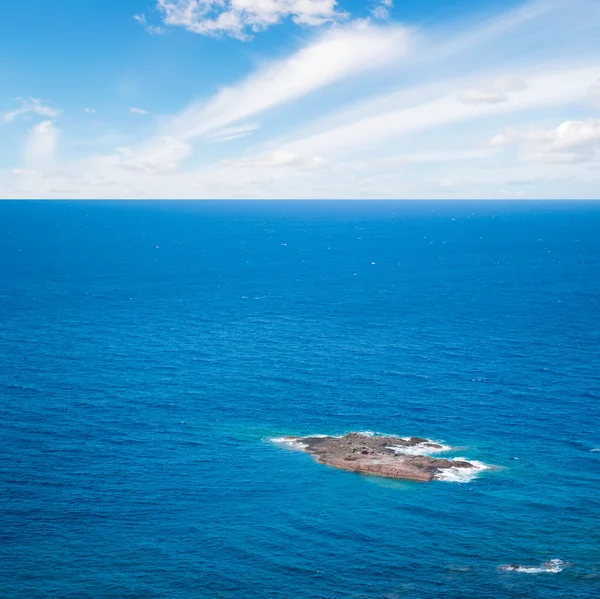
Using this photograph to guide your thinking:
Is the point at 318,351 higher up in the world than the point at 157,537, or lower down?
higher up

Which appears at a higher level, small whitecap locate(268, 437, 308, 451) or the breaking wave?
small whitecap locate(268, 437, 308, 451)

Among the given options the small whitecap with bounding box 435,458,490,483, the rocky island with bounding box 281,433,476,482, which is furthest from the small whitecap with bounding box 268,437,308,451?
the small whitecap with bounding box 435,458,490,483

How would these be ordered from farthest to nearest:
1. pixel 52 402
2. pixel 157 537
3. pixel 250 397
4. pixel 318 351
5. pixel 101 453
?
1. pixel 318 351
2. pixel 250 397
3. pixel 52 402
4. pixel 101 453
5. pixel 157 537

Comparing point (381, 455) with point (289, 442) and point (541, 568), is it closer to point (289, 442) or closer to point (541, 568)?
point (289, 442)

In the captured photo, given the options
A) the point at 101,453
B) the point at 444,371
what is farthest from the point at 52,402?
the point at 444,371

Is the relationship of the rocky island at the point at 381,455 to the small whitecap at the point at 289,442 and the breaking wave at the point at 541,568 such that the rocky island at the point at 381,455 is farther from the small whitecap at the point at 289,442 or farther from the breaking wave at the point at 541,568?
the breaking wave at the point at 541,568

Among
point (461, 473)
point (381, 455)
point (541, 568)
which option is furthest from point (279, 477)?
point (541, 568)

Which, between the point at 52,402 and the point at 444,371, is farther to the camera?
the point at 444,371

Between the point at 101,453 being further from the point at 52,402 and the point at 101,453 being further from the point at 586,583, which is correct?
the point at 586,583

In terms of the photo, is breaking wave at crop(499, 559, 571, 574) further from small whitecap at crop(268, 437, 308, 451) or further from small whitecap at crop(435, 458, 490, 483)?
small whitecap at crop(268, 437, 308, 451)
